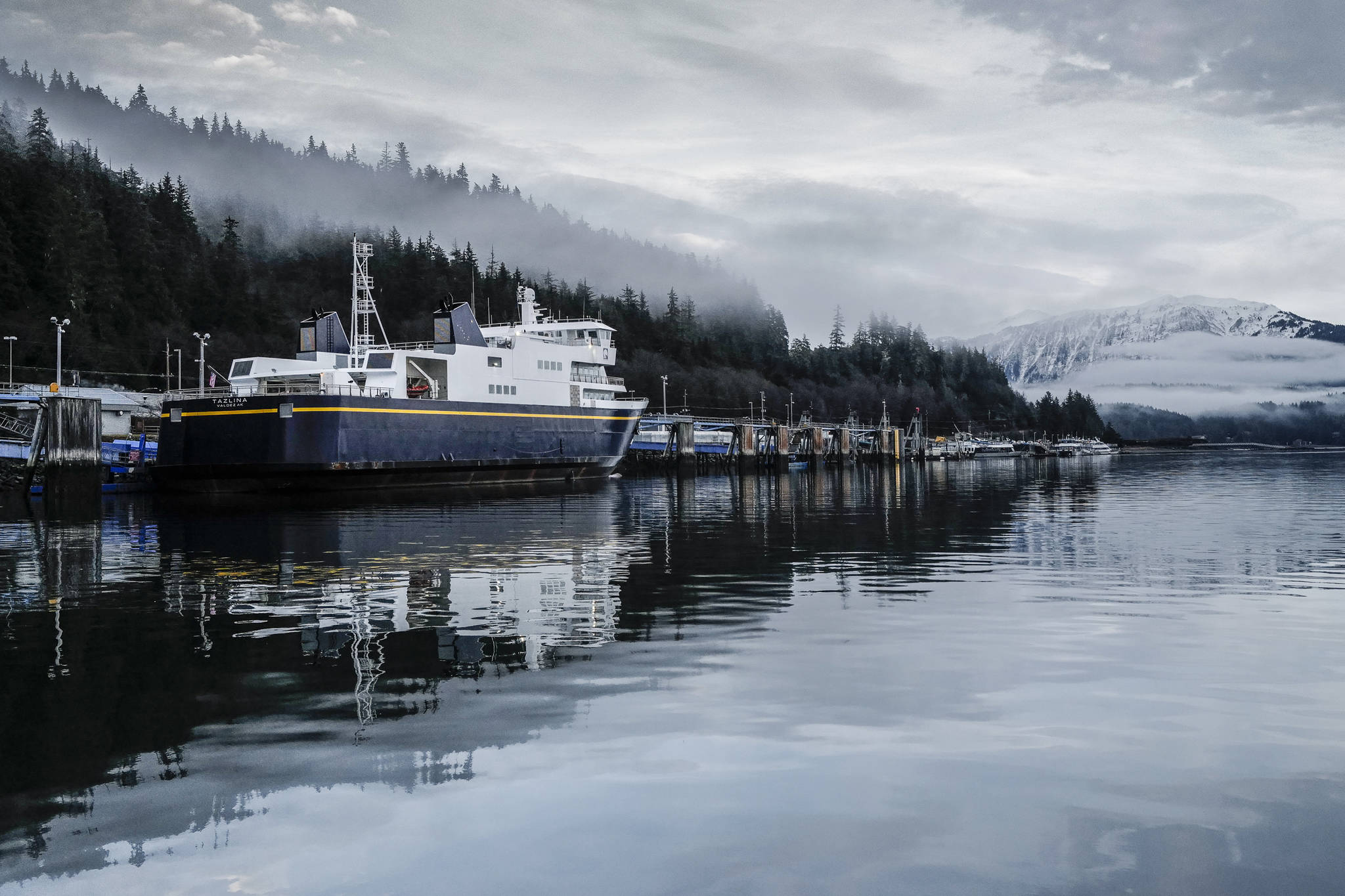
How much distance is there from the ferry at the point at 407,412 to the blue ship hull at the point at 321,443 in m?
0.06

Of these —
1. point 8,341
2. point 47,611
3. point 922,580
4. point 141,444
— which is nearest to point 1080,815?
point 922,580

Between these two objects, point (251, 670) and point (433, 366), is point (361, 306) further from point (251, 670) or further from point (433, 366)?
point (251, 670)

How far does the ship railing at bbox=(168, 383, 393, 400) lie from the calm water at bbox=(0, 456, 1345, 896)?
31.2m

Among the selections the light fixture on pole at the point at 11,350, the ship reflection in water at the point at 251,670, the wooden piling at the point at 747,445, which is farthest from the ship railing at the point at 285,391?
the wooden piling at the point at 747,445

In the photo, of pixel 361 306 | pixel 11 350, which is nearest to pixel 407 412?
pixel 361 306

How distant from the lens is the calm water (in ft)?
20.0

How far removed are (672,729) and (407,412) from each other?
150 ft

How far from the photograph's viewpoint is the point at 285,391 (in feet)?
171

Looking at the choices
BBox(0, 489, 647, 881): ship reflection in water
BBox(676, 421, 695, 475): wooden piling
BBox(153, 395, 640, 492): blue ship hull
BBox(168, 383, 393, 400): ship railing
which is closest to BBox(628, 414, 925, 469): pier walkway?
BBox(676, 421, 695, 475): wooden piling

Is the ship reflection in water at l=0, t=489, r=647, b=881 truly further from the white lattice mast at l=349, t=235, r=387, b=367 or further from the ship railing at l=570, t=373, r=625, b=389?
the ship railing at l=570, t=373, r=625, b=389

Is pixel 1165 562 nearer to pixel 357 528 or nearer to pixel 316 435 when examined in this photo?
pixel 357 528

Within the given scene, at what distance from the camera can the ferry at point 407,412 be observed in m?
49.0

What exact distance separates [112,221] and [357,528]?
137691 mm

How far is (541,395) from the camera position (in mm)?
62938
